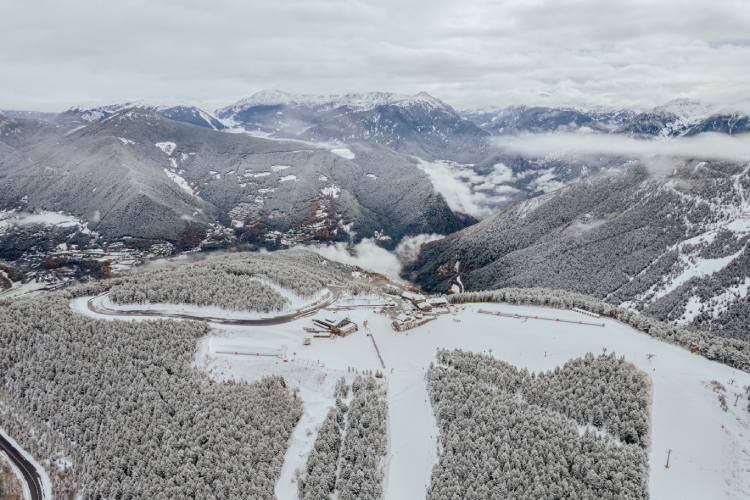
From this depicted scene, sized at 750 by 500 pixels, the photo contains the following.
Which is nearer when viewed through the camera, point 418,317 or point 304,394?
point 304,394

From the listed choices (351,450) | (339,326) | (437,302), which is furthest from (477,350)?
(351,450)

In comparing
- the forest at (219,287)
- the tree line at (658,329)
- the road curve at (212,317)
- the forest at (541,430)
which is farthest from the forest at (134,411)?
the tree line at (658,329)

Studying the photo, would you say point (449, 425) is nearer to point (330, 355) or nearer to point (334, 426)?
point (334, 426)

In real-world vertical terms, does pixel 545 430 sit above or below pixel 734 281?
above

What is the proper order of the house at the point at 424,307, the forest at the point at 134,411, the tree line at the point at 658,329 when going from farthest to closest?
the house at the point at 424,307 → the tree line at the point at 658,329 → the forest at the point at 134,411

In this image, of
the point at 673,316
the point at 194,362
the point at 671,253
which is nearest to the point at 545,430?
the point at 194,362

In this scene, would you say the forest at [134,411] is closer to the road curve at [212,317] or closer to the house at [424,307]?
the road curve at [212,317]
